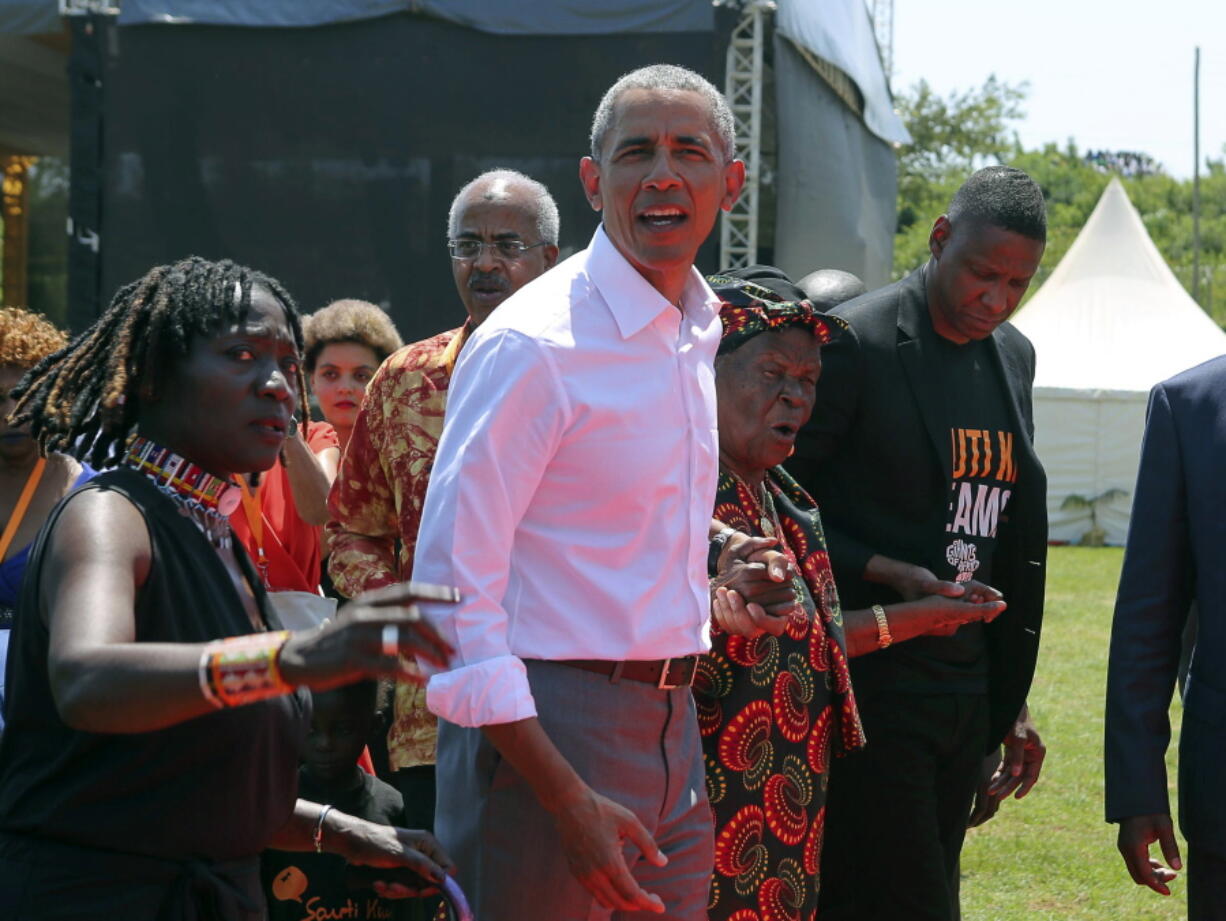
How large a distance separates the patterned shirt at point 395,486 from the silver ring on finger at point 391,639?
1.91m

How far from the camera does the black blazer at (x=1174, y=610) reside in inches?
127

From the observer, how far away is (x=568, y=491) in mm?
2562

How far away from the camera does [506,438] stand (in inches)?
96.9

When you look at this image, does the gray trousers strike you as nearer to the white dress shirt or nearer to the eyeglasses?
the white dress shirt

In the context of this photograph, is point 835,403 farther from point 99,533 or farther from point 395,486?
point 99,533

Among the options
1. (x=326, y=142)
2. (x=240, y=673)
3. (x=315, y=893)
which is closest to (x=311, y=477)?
(x=315, y=893)

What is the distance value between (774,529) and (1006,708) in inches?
41.9

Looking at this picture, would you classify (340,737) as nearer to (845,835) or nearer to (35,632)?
(845,835)

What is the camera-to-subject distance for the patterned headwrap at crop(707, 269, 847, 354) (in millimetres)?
3486

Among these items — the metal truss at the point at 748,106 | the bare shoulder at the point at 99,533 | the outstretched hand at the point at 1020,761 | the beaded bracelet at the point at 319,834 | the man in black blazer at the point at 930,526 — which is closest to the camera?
the bare shoulder at the point at 99,533

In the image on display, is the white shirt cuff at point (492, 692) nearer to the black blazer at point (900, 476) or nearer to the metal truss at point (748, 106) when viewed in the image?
the black blazer at point (900, 476)

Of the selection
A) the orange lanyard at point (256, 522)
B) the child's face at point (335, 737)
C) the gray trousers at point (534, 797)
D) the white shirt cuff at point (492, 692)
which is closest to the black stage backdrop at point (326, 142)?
the orange lanyard at point (256, 522)

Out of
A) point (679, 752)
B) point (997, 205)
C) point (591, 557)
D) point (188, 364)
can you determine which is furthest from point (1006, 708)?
point (188, 364)

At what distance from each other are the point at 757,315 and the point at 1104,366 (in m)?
21.1
